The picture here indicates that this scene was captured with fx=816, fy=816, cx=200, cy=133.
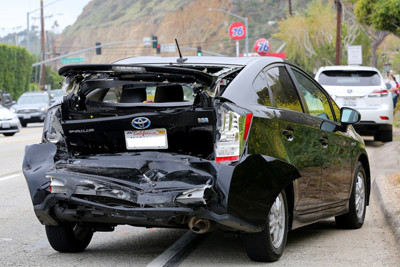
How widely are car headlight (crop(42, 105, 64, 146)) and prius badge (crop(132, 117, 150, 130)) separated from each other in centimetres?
70

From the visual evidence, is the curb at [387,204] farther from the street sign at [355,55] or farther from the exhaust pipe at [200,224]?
the street sign at [355,55]

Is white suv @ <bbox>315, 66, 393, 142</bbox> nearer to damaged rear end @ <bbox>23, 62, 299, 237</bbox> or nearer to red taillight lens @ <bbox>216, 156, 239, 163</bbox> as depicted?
damaged rear end @ <bbox>23, 62, 299, 237</bbox>

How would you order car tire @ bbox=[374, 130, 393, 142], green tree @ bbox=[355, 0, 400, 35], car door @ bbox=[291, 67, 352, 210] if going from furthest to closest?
green tree @ bbox=[355, 0, 400, 35] → car tire @ bbox=[374, 130, 393, 142] → car door @ bbox=[291, 67, 352, 210]

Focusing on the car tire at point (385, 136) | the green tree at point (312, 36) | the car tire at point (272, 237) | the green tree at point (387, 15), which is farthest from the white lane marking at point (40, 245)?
the green tree at point (312, 36)

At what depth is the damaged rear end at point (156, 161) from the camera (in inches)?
220

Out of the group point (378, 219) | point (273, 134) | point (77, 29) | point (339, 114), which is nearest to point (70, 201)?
point (273, 134)

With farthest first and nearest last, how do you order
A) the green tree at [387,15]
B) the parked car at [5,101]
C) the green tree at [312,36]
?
the green tree at [312,36], the parked car at [5,101], the green tree at [387,15]

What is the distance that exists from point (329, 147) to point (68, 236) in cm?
241

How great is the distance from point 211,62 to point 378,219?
10.9 feet

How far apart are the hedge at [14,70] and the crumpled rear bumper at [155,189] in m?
67.4

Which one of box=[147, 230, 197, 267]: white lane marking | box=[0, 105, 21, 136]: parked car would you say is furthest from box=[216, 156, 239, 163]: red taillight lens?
box=[0, 105, 21, 136]: parked car

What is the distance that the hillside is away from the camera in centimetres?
12975

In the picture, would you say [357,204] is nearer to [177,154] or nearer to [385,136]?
[177,154]

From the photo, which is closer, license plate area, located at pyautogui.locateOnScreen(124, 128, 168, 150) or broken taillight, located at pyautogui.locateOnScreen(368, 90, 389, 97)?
license plate area, located at pyautogui.locateOnScreen(124, 128, 168, 150)
